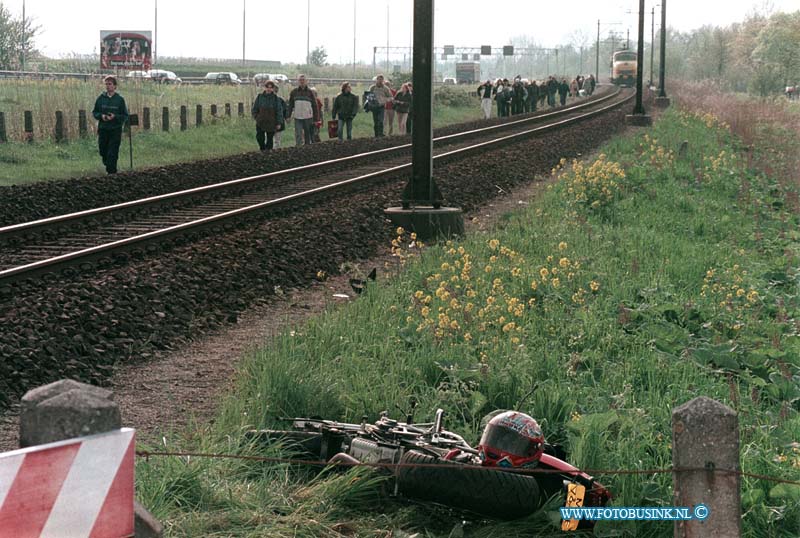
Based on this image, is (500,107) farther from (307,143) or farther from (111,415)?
(111,415)

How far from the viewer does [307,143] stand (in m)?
27.9

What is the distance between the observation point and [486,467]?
4.29m

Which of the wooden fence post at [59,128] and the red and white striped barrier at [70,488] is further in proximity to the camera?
the wooden fence post at [59,128]

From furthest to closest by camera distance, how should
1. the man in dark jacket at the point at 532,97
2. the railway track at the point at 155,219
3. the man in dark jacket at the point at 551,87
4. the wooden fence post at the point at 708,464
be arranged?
1. the man in dark jacket at the point at 551,87
2. the man in dark jacket at the point at 532,97
3. the railway track at the point at 155,219
4. the wooden fence post at the point at 708,464

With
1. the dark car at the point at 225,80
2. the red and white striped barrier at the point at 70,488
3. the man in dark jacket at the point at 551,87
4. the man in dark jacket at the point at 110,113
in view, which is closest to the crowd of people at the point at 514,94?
the man in dark jacket at the point at 551,87

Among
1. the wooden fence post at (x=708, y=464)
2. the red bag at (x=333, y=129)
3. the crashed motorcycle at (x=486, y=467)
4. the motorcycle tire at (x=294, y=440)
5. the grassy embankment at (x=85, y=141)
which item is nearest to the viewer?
the wooden fence post at (x=708, y=464)

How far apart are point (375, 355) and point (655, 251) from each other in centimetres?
548

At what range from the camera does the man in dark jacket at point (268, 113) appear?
24281mm

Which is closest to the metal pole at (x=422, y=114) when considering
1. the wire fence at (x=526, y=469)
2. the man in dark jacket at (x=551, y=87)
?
the wire fence at (x=526, y=469)

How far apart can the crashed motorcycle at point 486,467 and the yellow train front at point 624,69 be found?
85.9m

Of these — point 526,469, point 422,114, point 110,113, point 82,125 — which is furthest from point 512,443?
point 82,125

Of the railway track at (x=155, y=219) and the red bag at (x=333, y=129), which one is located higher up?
the red bag at (x=333, y=129)

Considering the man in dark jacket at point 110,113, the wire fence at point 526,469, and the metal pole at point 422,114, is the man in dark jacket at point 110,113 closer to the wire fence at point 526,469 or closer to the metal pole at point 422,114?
the metal pole at point 422,114
